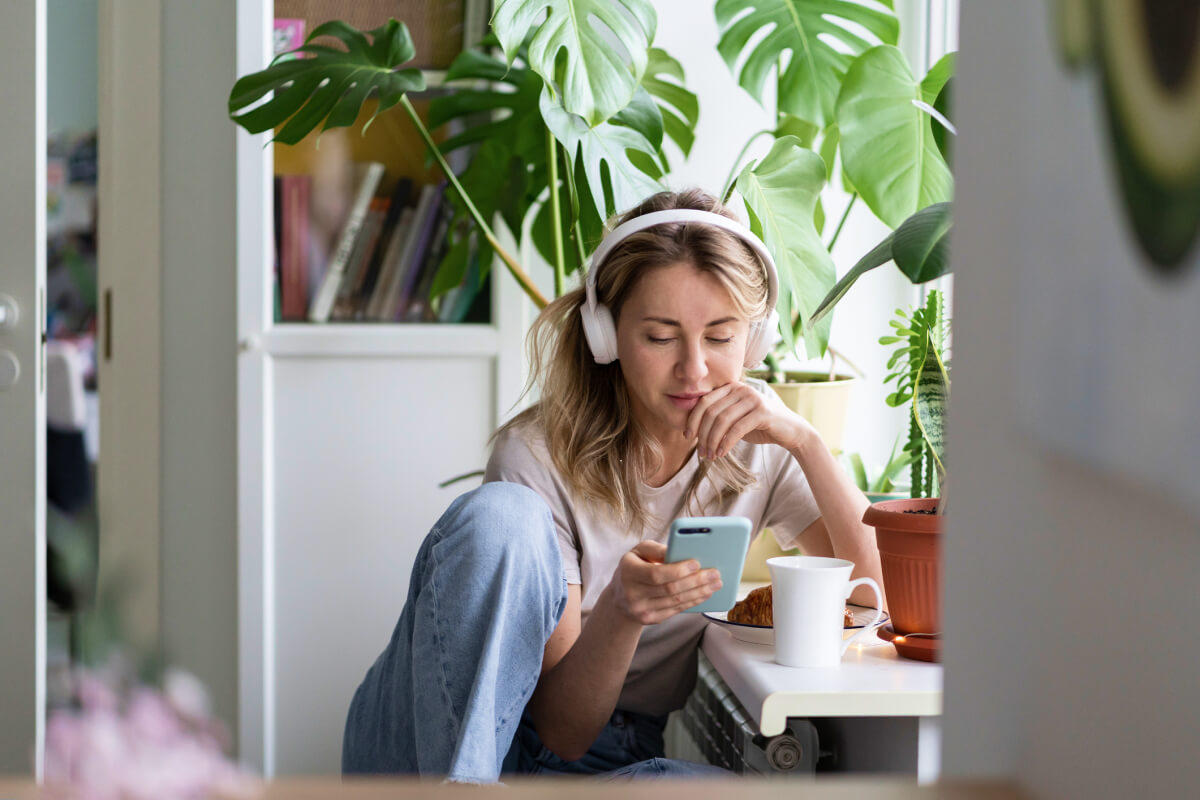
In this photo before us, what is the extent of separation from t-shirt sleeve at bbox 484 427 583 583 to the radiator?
0.87 feet

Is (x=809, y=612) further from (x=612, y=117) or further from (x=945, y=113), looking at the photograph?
(x=612, y=117)

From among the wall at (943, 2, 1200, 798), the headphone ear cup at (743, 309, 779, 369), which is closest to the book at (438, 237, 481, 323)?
the headphone ear cup at (743, 309, 779, 369)

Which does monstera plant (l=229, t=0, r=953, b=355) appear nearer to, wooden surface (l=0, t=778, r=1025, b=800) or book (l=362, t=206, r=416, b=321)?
book (l=362, t=206, r=416, b=321)

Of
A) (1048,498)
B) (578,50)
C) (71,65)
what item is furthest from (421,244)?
(1048,498)

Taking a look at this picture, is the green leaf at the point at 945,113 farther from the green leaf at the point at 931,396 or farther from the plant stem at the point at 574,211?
the plant stem at the point at 574,211

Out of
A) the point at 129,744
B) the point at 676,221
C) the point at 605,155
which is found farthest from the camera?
the point at 605,155

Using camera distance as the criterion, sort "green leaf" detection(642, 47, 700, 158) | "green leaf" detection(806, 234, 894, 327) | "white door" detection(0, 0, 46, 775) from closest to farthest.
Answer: "green leaf" detection(806, 234, 894, 327) < "white door" detection(0, 0, 46, 775) < "green leaf" detection(642, 47, 700, 158)

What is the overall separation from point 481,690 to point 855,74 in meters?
0.91

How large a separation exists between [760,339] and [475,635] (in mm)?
534

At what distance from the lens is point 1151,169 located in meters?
0.30

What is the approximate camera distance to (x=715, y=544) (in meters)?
1.04

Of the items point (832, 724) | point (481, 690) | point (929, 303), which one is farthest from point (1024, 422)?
point (832, 724)

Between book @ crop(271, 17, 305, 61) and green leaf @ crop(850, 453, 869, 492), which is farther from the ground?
book @ crop(271, 17, 305, 61)

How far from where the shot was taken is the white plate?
3.70 ft
